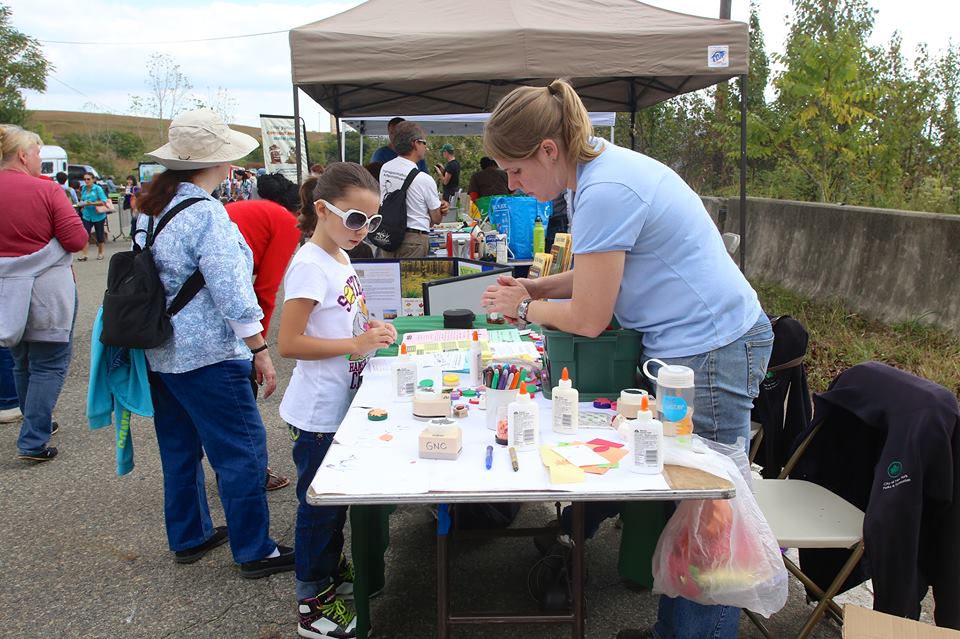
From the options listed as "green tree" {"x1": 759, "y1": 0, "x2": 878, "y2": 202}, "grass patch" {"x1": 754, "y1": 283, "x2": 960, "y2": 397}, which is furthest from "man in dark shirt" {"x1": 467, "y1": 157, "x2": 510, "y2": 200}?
"green tree" {"x1": 759, "y1": 0, "x2": 878, "y2": 202}

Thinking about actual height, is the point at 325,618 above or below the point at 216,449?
below

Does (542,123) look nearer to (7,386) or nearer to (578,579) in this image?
(578,579)

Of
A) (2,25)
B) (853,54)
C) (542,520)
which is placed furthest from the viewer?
(2,25)

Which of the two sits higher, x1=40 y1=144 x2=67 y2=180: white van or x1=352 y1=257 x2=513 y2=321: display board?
x1=40 y1=144 x2=67 y2=180: white van

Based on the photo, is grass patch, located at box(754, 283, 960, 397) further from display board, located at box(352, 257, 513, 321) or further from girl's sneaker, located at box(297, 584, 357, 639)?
girl's sneaker, located at box(297, 584, 357, 639)

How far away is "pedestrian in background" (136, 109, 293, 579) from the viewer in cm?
249

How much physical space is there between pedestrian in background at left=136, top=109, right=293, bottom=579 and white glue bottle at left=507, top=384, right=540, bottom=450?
119 cm

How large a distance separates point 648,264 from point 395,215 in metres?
3.79

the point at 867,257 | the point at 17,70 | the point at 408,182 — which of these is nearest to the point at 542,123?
the point at 408,182

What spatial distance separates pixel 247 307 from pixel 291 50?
253 centimetres

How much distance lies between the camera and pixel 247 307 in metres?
2.51

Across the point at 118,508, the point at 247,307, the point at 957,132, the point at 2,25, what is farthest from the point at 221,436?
the point at 2,25

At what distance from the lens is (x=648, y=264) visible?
6.16 ft

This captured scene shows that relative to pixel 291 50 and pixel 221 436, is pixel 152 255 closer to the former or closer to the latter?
pixel 221 436
